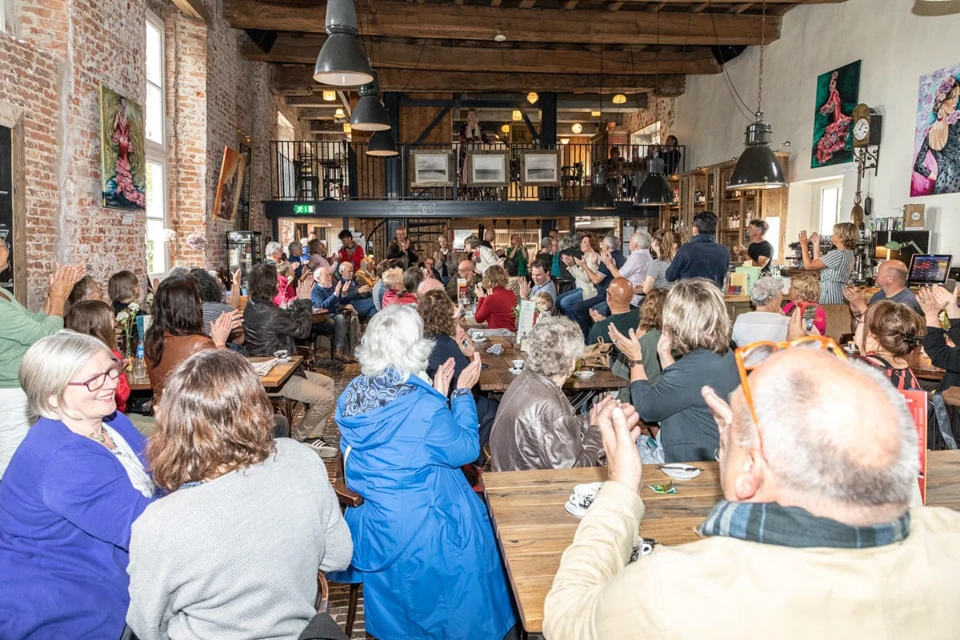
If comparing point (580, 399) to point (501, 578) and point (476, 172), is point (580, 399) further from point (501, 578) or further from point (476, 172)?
point (476, 172)

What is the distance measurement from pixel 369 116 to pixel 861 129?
Result: 564cm

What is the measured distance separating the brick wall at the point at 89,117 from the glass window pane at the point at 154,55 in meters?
0.13

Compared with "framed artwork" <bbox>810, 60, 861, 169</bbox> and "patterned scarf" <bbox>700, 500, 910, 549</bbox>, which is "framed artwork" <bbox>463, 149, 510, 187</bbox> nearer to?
"framed artwork" <bbox>810, 60, 861, 169</bbox>

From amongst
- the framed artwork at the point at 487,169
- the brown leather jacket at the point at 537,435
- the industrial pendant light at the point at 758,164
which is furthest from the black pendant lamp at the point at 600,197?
the brown leather jacket at the point at 537,435

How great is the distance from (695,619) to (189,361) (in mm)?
1398

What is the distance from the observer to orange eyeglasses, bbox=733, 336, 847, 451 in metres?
1.08

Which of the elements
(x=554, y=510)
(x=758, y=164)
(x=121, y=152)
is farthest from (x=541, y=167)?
(x=554, y=510)

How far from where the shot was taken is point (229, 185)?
9.82 m

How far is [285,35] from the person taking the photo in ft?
38.8

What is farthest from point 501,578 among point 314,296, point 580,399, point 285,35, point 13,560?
point 285,35

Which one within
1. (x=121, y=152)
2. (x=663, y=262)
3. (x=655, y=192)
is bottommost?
(x=663, y=262)

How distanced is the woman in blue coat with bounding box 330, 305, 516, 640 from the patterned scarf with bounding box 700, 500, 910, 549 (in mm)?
1527

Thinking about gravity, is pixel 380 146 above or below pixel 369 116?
above

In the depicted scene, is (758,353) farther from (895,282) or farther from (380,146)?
(380,146)
